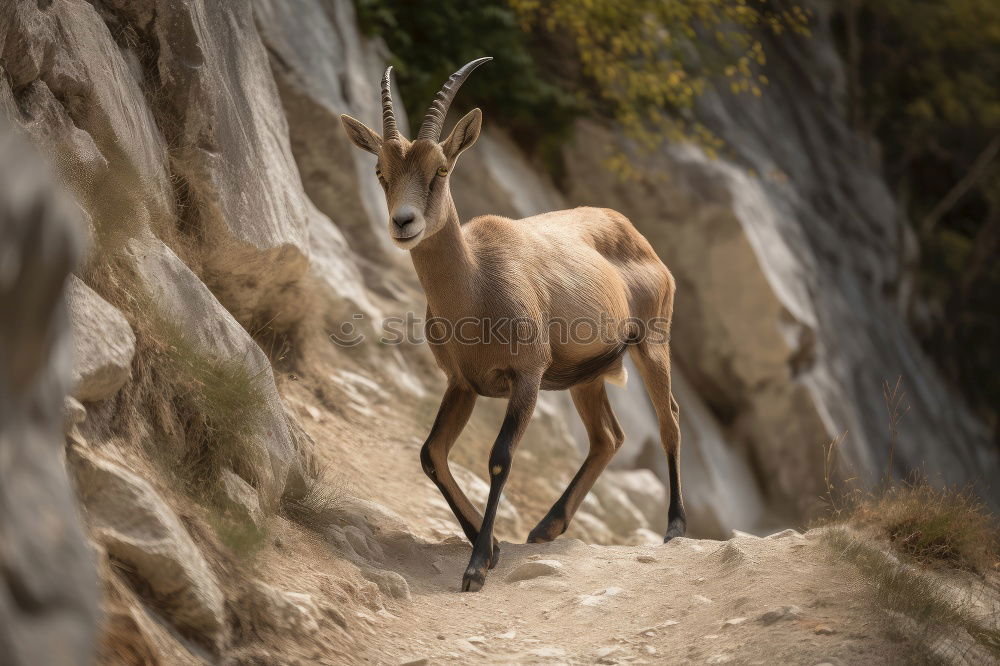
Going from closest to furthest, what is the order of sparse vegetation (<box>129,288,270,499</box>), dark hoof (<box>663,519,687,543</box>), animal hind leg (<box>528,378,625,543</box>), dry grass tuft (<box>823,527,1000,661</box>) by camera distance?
dry grass tuft (<box>823,527,1000,661</box>) → sparse vegetation (<box>129,288,270,499</box>) → animal hind leg (<box>528,378,625,543</box>) → dark hoof (<box>663,519,687,543</box>)

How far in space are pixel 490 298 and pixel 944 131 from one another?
15905 mm

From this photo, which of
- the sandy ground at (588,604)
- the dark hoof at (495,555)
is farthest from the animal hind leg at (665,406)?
the dark hoof at (495,555)

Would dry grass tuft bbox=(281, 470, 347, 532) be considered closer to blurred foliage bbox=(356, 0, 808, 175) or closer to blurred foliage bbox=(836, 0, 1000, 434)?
blurred foliage bbox=(356, 0, 808, 175)

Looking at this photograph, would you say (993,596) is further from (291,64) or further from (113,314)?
(291,64)

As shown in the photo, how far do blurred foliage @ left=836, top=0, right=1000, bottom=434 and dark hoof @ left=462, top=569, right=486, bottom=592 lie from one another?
48.8 ft

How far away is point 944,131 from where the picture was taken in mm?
19281

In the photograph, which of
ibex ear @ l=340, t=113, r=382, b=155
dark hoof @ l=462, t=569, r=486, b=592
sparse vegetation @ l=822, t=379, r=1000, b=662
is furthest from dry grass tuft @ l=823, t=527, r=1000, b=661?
ibex ear @ l=340, t=113, r=382, b=155

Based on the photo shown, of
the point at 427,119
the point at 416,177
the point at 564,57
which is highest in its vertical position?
the point at 427,119

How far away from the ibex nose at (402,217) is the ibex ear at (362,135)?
0.81m

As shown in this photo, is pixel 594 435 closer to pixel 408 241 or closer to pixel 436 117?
pixel 408 241

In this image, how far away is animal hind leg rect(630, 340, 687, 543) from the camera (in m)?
7.80

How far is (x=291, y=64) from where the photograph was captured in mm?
9648

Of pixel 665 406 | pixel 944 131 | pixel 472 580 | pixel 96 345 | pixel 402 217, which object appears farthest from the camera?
pixel 944 131

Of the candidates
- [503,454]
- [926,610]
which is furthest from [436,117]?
[926,610]
